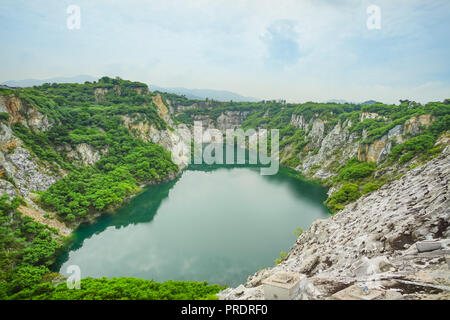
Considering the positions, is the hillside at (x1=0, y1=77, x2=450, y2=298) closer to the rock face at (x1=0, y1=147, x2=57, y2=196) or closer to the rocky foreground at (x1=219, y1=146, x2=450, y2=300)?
the rock face at (x1=0, y1=147, x2=57, y2=196)

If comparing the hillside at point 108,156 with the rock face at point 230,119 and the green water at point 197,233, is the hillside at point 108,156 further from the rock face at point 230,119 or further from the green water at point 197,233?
the rock face at point 230,119

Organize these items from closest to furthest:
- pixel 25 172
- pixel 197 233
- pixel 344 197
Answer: pixel 197 233, pixel 25 172, pixel 344 197

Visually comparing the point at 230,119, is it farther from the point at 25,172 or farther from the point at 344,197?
the point at 25,172

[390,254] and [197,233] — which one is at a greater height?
[390,254]

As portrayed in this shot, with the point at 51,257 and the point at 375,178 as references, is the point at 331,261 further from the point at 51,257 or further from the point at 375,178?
the point at 375,178

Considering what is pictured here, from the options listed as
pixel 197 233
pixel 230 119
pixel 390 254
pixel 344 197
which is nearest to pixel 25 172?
pixel 197 233

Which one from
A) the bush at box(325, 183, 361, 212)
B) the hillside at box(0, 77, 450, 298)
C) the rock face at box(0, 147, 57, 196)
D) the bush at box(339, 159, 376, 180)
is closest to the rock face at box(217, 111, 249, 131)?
the hillside at box(0, 77, 450, 298)
